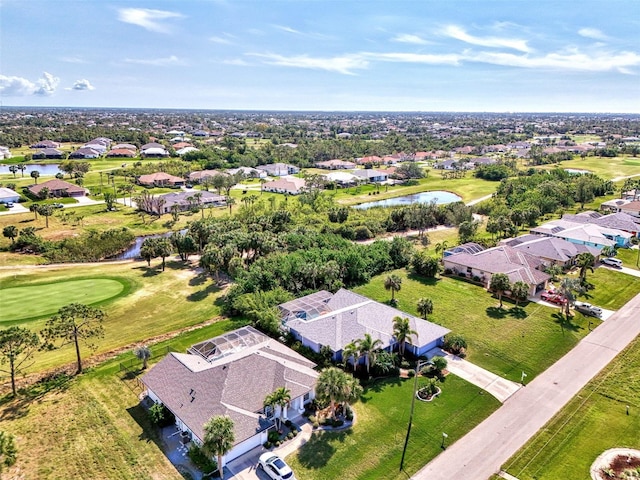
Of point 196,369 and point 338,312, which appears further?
point 338,312

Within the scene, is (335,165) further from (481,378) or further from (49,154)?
(481,378)

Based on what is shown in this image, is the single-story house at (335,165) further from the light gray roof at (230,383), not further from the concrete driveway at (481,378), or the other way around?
the light gray roof at (230,383)

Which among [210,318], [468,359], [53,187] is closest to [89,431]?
[210,318]

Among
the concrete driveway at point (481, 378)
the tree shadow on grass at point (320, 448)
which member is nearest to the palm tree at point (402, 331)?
the concrete driveway at point (481, 378)

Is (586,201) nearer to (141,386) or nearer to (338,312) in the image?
(338,312)

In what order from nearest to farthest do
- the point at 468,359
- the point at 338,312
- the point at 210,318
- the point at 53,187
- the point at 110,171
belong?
Result: the point at 468,359, the point at 338,312, the point at 210,318, the point at 53,187, the point at 110,171

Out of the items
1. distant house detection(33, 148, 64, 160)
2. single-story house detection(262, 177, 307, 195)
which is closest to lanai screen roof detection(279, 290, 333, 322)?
single-story house detection(262, 177, 307, 195)

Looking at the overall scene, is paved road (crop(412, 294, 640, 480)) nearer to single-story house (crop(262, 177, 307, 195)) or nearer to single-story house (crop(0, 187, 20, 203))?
single-story house (crop(262, 177, 307, 195))
